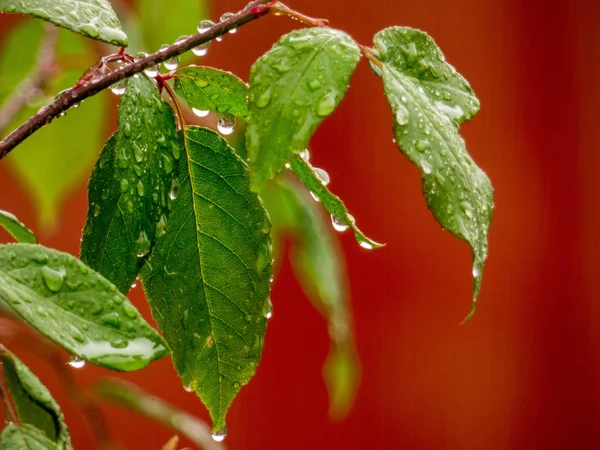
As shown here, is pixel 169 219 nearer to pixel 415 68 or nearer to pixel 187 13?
pixel 415 68

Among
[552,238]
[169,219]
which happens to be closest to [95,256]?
[169,219]

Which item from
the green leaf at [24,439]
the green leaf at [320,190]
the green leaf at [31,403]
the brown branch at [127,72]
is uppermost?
the brown branch at [127,72]

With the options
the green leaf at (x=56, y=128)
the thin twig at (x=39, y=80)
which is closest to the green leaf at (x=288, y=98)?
the thin twig at (x=39, y=80)

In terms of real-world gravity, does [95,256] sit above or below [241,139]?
below

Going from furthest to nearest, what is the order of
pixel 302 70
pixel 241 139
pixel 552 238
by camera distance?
pixel 552 238
pixel 241 139
pixel 302 70

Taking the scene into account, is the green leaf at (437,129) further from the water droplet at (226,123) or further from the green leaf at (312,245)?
the green leaf at (312,245)
